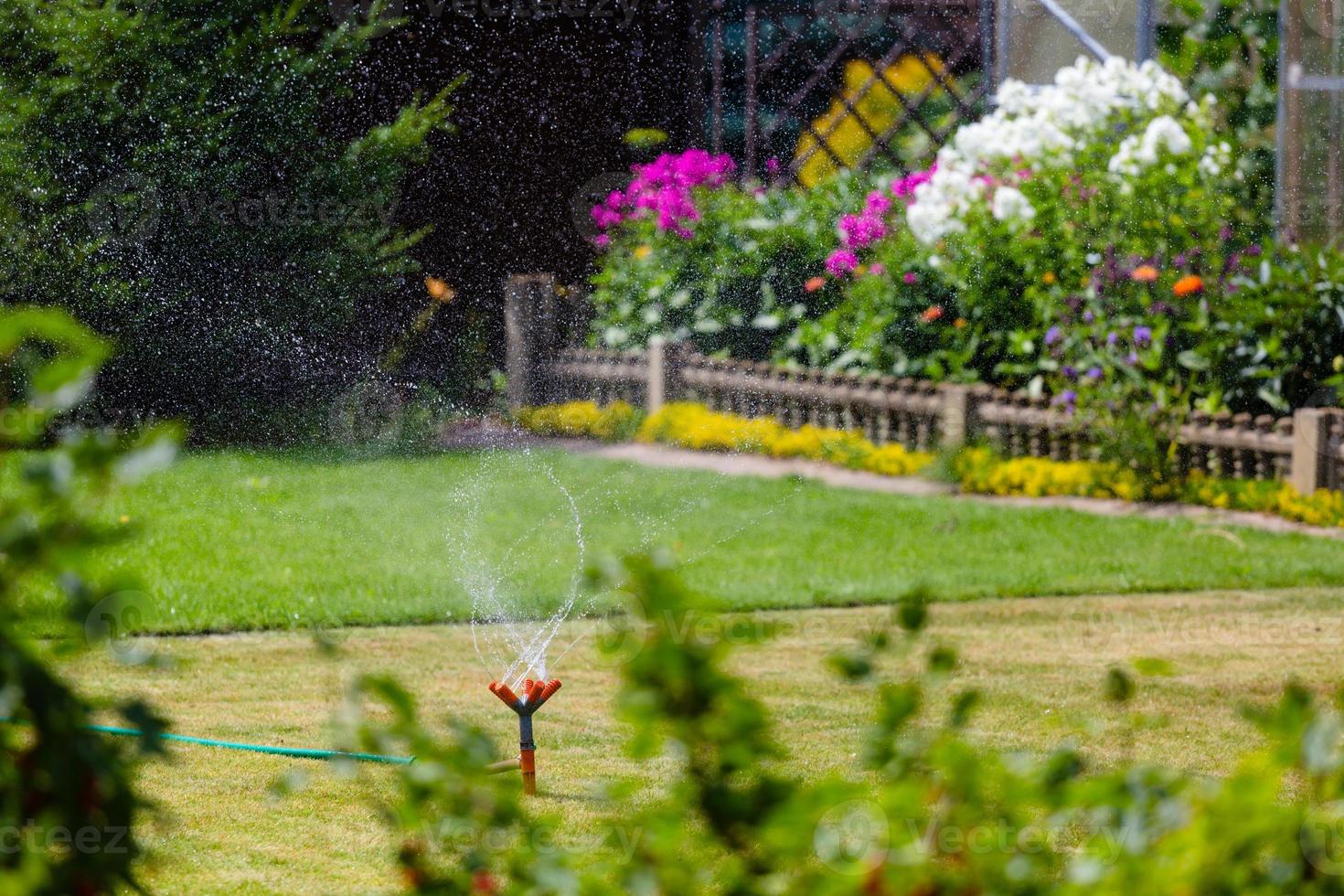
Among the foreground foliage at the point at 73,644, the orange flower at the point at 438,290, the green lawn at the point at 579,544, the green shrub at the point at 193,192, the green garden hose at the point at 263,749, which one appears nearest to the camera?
the foreground foliage at the point at 73,644

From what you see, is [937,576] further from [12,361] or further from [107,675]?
[12,361]

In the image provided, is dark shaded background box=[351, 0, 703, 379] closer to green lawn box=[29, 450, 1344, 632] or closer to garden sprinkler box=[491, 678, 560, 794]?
green lawn box=[29, 450, 1344, 632]

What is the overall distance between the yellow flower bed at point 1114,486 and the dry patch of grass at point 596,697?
1.38m

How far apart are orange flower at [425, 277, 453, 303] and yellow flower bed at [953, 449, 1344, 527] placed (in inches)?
192

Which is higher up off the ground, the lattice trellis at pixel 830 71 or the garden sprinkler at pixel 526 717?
the lattice trellis at pixel 830 71

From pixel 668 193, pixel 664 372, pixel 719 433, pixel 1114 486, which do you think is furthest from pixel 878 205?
pixel 1114 486

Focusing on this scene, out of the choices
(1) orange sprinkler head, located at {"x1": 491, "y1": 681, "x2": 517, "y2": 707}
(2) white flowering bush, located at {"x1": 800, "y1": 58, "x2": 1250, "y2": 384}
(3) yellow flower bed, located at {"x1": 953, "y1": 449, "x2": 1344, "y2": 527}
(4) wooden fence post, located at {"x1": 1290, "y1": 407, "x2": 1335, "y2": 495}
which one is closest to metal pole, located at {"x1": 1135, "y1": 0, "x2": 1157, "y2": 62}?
(2) white flowering bush, located at {"x1": 800, "y1": 58, "x2": 1250, "y2": 384}

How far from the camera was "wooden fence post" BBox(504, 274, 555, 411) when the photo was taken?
11656mm

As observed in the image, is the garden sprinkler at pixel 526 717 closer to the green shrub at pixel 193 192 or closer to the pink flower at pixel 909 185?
the green shrub at pixel 193 192

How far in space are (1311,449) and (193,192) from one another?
6739 mm

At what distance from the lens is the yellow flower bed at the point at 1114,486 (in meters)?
7.79

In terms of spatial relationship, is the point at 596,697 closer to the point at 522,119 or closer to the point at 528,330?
the point at 528,330

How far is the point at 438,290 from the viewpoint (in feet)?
41.1

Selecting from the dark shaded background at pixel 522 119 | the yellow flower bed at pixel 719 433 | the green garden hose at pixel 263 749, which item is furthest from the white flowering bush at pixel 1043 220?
the green garden hose at pixel 263 749
